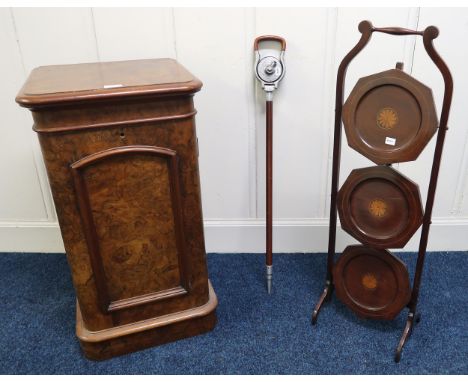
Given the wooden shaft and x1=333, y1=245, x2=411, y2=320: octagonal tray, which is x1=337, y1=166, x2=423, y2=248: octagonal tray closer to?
x1=333, y1=245, x2=411, y2=320: octagonal tray

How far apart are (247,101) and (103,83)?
759mm

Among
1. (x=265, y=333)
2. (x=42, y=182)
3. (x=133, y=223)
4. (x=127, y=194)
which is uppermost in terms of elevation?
(x=127, y=194)

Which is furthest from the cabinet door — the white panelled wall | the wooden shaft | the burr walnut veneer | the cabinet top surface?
the white panelled wall

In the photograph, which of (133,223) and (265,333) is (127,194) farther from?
(265,333)

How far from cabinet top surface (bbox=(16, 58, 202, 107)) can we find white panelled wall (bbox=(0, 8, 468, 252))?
276 millimetres

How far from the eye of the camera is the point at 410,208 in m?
1.44

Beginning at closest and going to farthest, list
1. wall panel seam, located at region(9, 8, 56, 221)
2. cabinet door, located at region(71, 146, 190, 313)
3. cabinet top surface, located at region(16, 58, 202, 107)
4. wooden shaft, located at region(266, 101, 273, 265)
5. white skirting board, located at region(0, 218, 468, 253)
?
cabinet top surface, located at region(16, 58, 202, 107), cabinet door, located at region(71, 146, 190, 313), wooden shaft, located at region(266, 101, 273, 265), wall panel seam, located at region(9, 8, 56, 221), white skirting board, located at region(0, 218, 468, 253)

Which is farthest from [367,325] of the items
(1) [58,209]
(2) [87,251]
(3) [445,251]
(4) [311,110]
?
(1) [58,209]

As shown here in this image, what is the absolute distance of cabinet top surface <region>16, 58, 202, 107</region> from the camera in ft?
3.99

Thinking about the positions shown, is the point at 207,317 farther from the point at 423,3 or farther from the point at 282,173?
the point at 423,3

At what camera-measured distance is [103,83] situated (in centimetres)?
132

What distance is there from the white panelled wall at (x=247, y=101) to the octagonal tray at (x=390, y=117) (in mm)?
485

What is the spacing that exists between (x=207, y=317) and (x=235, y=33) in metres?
1.19

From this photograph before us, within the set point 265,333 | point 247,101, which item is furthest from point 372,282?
point 247,101
